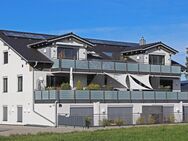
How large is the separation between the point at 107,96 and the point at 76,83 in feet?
12.5

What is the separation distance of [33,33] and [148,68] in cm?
1388

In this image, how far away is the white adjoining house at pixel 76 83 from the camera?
46.9 m

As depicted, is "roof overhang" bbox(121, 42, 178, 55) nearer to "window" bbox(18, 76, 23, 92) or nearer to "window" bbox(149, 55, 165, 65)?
"window" bbox(149, 55, 165, 65)

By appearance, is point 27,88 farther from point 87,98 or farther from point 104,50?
point 104,50

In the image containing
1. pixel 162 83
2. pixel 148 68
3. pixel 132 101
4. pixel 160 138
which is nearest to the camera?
pixel 160 138

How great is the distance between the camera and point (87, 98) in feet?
155

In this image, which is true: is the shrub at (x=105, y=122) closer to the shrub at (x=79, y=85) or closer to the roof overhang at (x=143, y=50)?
the shrub at (x=79, y=85)

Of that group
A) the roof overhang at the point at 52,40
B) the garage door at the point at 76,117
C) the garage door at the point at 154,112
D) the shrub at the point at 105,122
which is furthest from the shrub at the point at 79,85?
the garage door at the point at 154,112

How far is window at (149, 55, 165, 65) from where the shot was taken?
57.4 m

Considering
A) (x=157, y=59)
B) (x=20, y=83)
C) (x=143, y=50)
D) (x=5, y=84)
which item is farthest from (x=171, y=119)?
(x=5, y=84)

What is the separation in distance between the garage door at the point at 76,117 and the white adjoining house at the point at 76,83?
9 centimetres

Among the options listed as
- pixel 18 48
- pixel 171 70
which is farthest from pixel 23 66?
pixel 171 70

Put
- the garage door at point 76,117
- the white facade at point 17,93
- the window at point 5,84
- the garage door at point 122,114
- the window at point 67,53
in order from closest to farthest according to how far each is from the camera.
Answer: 1. the garage door at point 76,117
2. the garage door at point 122,114
3. the white facade at point 17,93
4. the window at point 67,53
5. the window at point 5,84

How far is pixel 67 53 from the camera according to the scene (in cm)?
5131
